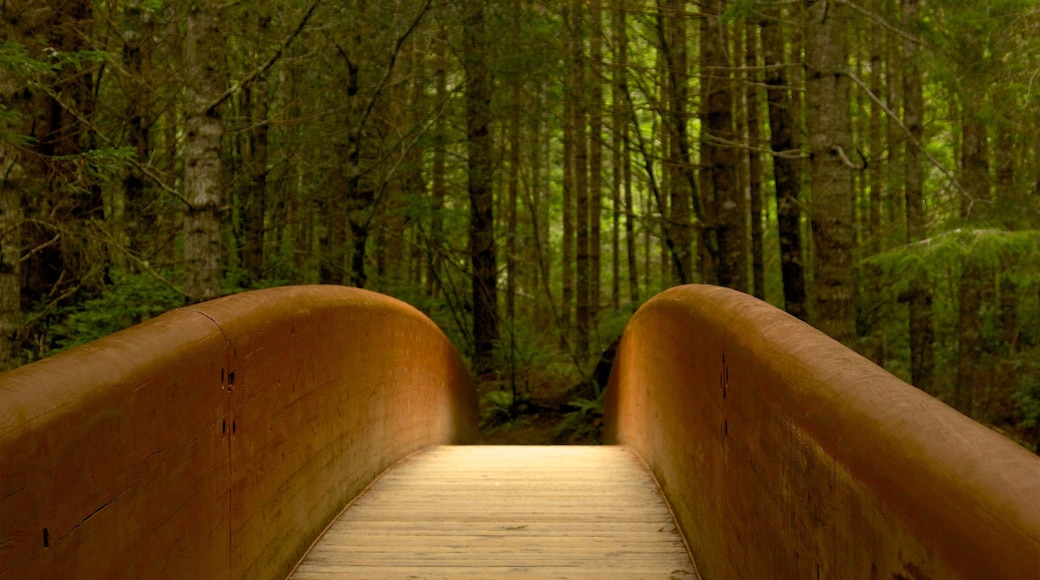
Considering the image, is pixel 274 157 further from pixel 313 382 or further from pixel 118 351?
pixel 118 351

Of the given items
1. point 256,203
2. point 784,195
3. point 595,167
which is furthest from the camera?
point 595,167

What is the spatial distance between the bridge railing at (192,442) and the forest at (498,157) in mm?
2444

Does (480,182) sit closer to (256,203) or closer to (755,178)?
(256,203)

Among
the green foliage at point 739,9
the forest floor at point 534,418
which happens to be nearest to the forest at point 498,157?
the green foliage at point 739,9

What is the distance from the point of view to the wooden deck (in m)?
3.60

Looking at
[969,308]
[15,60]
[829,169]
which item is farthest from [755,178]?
[15,60]

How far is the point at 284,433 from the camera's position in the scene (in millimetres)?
3551

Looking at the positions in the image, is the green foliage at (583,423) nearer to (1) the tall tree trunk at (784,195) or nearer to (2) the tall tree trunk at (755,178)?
(2) the tall tree trunk at (755,178)

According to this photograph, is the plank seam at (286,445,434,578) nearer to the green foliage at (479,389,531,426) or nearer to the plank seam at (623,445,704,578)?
the plank seam at (623,445,704,578)

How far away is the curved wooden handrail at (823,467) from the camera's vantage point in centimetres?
126

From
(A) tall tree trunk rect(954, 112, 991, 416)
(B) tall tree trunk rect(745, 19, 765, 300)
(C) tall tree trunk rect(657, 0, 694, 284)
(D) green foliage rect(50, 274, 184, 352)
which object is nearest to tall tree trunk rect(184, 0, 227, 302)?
(D) green foliage rect(50, 274, 184, 352)

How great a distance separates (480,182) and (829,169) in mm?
7827

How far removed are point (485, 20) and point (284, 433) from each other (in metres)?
9.60

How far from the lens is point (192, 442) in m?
2.53
